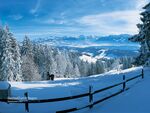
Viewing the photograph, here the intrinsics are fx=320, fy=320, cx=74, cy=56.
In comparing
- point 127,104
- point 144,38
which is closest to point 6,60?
point 144,38

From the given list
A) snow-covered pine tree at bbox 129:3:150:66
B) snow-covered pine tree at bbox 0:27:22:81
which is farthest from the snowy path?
snow-covered pine tree at bbox 0:27:22:81

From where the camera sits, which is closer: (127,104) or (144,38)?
(127,104)

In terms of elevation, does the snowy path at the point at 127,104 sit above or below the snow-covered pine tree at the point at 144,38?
below

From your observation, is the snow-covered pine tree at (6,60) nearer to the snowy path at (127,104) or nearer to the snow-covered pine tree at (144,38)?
the snow-covered pine tree at (144,38)

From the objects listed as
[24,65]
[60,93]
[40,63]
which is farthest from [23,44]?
[60,93]

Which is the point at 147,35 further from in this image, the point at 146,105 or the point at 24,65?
the point at 24,65

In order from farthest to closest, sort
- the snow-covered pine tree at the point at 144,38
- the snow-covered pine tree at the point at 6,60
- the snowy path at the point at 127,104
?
the snow-covered pine tree at the point at 6,60 → the snow-covered pine tree at the point at 144,38 → the snowy path at the point at 127,104

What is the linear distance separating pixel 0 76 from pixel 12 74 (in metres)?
2.99

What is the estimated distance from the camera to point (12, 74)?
234 feet

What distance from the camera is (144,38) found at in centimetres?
4569

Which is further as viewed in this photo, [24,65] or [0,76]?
[24,65]

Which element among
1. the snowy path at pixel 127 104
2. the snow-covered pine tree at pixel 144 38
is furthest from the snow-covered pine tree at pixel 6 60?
the snowy path at pixel 127 104

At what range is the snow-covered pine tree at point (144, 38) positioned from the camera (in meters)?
43.2

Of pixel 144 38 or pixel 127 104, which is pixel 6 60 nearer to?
pixel 144 38
